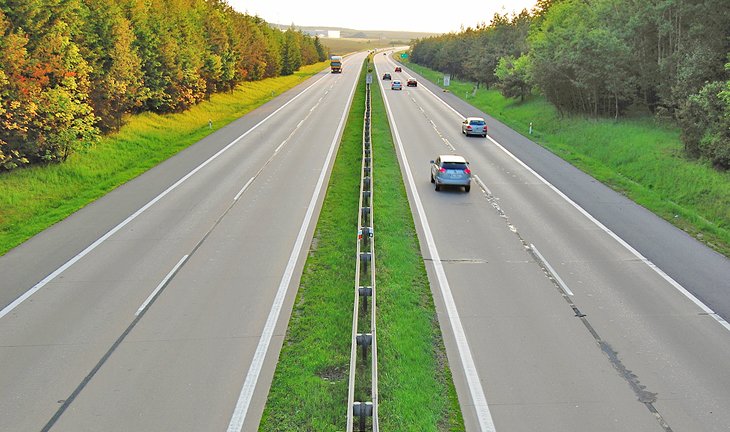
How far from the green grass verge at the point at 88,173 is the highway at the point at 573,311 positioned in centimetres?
1279

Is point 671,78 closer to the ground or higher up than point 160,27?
closer to the ground

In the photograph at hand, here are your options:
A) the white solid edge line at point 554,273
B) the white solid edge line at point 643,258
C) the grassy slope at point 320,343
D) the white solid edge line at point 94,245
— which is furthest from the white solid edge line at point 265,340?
the white solid edge line at point 643,258

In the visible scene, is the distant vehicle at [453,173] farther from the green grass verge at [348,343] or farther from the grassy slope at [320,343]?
the grassy slope at [320,343]

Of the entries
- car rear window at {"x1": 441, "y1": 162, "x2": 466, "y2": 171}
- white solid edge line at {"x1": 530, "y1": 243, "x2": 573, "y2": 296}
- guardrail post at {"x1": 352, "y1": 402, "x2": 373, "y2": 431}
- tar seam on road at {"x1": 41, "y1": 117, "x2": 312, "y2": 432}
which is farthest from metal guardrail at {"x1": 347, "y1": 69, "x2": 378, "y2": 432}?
car rear window at {"x1": 441, "y1": 162, "x2": 466, "y2": 171}

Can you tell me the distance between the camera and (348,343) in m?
10.4

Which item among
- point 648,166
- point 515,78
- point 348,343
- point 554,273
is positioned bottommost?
point 348,343

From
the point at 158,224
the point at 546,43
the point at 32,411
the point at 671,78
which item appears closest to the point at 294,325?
the point at 32,411

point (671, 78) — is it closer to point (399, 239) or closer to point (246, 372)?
point (399, 239)

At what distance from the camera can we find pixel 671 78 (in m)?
32.1

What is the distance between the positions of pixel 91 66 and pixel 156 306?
21142 mm

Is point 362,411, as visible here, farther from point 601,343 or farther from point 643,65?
point 643,65

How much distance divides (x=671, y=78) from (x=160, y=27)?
1332 inches

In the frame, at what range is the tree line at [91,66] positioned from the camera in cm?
2189

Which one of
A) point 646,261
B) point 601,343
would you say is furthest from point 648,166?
point 601,343
